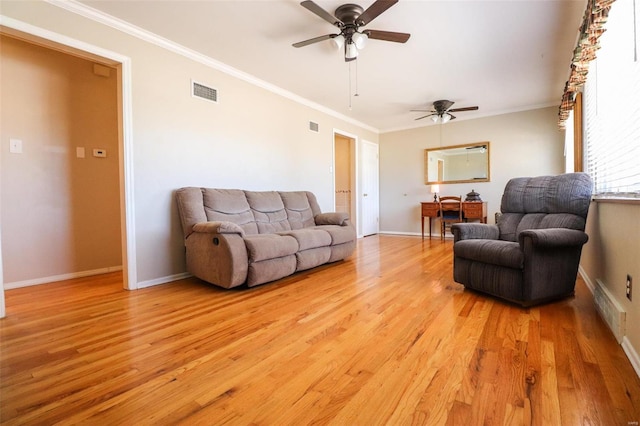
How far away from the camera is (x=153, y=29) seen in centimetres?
281

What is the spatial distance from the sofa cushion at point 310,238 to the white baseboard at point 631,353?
239 cm

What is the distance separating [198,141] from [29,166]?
1600mm

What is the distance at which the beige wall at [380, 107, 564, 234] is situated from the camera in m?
5.14

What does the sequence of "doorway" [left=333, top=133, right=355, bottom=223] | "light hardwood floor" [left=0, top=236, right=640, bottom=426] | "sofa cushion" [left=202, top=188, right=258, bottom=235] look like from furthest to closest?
1. "doorway" [left=333, top=133, right=355, bottom=223]
2. "sofa cushion" [left=202, top=188, right=258, bottom=235]
3. "light hardwood floor" [left=0, top=236, right=640, bottom=426]

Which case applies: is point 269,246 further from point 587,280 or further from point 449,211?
Result: point 449,211

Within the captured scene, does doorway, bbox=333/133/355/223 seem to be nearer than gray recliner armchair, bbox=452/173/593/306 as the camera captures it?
No

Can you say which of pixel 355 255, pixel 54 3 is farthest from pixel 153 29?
pixel 355 255

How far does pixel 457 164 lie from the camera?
19.6ft

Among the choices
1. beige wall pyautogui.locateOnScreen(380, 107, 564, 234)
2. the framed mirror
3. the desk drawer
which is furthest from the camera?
the framed mirror

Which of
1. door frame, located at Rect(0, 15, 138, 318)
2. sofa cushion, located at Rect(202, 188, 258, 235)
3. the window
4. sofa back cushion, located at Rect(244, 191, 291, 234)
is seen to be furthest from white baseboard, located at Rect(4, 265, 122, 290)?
the window

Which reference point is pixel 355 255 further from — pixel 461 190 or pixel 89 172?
pixel 89 172

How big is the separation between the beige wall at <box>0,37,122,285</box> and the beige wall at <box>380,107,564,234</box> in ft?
16.9

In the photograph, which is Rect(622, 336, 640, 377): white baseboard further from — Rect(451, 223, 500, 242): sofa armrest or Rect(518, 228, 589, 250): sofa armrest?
Rect(451, 223, 500, 242): sofa armrest

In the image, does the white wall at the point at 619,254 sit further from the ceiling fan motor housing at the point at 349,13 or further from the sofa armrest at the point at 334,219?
the sofa armrest at the point at 334,219
